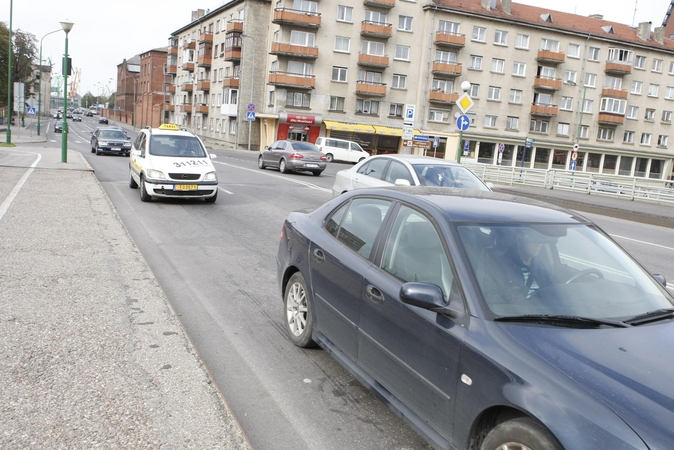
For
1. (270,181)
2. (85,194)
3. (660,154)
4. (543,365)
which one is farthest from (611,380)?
(660,154)

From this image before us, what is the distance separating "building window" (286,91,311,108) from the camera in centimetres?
5625

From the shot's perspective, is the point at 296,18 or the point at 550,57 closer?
the point at 296,18

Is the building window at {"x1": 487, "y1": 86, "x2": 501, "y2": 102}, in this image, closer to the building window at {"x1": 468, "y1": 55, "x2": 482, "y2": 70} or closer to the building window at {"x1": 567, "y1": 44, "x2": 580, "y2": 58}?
the building window at {"x1": 468, "y1": 55, "x2": 482, "y2": 70}

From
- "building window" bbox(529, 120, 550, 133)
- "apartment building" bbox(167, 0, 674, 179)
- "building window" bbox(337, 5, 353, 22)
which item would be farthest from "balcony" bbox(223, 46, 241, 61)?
"building window" bbox(529, 120, 550, 133)

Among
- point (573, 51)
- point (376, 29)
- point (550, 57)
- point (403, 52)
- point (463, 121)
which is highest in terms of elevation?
point (573, 51)

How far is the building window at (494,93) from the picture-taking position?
58.9 metres

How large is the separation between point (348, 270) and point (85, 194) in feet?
37.2

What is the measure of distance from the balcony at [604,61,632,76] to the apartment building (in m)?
0.13

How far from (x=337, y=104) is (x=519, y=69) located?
1876cm

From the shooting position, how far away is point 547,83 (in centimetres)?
5966

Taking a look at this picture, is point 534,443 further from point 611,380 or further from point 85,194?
point 85,194

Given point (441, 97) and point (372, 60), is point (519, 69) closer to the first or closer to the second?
point (441, 97)

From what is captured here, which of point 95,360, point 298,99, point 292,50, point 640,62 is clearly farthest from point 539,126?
point 95,360

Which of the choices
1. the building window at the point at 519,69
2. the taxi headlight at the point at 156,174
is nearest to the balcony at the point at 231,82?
the building window at the point at 519,69
